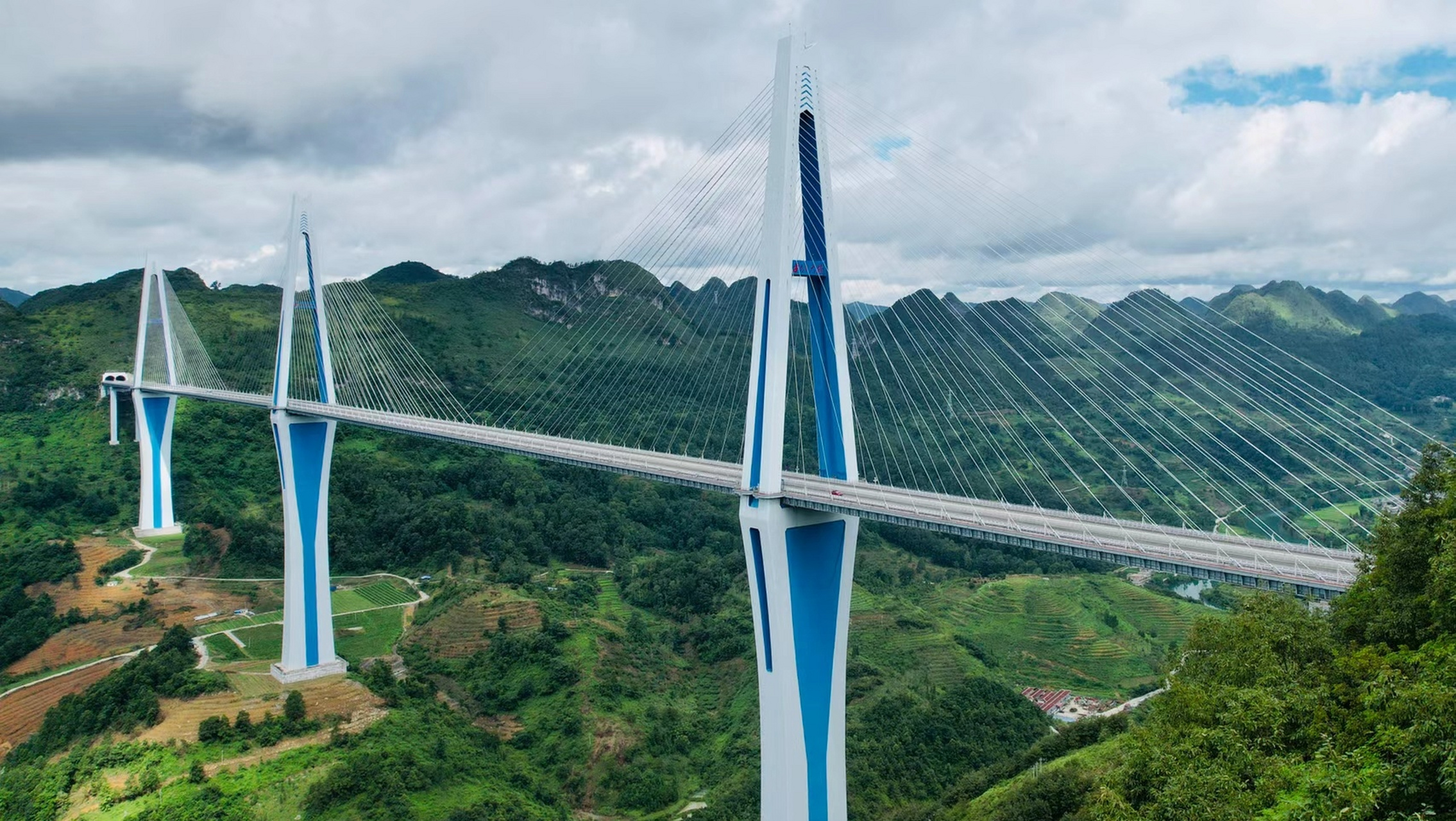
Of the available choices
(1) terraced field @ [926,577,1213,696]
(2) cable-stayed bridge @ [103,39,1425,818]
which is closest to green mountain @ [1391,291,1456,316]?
(2) cable-stayed bridge @ [103,39,1425,818]

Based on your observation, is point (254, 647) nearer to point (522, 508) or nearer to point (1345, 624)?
point (522, 508)

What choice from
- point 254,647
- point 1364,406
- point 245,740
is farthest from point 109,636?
point 1364,406

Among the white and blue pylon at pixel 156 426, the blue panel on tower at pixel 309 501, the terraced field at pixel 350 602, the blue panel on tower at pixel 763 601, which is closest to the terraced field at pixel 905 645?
the blue panel on tower at pixel 763 601

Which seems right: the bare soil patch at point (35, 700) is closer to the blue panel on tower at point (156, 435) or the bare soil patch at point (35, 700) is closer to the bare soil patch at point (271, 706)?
the bare soil patch at point (271, 706)

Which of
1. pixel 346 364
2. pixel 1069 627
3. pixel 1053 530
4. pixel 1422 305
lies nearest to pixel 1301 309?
pixel 1422 305

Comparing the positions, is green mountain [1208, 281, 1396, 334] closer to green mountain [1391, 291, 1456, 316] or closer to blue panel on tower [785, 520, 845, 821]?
green mountain [1391, 291, 1456, 316]

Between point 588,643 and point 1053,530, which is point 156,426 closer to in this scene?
point 588,643
